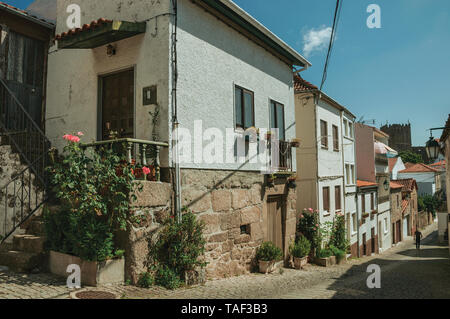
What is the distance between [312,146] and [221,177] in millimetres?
7955

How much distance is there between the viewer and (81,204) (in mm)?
5668

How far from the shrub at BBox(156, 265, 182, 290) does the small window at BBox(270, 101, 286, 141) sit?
607 cm

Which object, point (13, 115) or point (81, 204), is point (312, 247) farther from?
point (13, 115)

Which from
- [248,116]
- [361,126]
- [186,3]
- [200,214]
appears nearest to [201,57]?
[186,3]

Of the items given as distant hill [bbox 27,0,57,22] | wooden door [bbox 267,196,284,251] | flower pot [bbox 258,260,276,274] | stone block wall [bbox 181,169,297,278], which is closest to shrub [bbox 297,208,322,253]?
wooden door [bbox 267,196,284,251]

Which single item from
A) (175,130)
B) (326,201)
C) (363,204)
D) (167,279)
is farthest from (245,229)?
(363,204)

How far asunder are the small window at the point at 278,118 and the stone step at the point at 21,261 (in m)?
7.44

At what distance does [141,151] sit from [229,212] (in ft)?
10.1

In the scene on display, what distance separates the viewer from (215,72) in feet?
27.9

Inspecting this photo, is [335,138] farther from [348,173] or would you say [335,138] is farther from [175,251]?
[175,251]

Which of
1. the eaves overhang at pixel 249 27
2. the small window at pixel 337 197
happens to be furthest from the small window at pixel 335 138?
the eaves overhang at pixel 249 27

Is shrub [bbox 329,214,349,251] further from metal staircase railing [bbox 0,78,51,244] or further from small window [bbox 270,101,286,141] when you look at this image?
metal staircase railing [bbox 0,78,51,244]

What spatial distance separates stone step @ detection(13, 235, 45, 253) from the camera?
634 cm

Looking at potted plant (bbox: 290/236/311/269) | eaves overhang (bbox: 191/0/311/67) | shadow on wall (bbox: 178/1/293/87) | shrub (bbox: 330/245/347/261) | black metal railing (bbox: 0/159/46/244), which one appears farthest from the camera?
shrub (bbox: 330/245/347/261)
